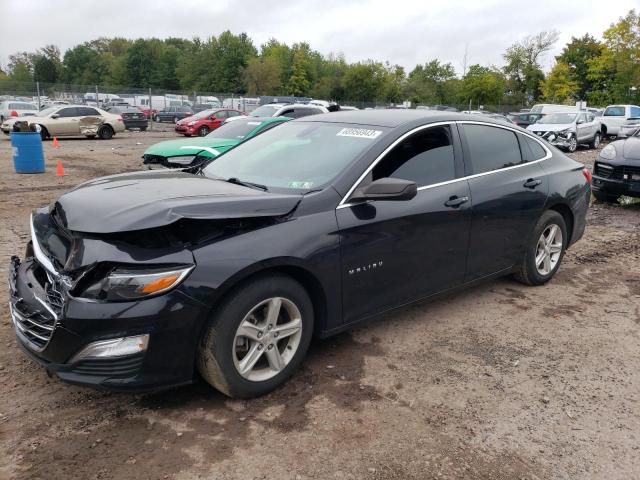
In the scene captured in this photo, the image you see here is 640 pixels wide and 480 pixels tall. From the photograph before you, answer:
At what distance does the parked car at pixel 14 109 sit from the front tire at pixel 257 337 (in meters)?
26.8

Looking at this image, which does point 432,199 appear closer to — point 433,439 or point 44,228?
point 433,439

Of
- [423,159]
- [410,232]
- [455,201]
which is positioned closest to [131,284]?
[410,232]

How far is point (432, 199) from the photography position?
12.6ft

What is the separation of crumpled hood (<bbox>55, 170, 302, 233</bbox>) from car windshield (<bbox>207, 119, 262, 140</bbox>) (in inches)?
283

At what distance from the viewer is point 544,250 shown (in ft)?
16.6

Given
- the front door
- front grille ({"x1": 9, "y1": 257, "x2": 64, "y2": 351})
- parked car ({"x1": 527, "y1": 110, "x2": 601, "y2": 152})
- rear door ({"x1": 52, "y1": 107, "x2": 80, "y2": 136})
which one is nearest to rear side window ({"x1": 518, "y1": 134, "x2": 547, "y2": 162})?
the front door

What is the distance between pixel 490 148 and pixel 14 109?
95.6 feet

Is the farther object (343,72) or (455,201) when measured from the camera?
(343,72)

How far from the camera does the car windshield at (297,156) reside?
11.6 feet

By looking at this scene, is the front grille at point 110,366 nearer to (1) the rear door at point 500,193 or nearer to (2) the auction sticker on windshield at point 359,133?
(2) the auction sticker on windshield at point 359,133

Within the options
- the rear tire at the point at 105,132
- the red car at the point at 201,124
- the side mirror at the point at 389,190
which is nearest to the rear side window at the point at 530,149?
the side mirror at the point at 389,190

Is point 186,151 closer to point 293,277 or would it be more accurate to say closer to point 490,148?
point 490,148

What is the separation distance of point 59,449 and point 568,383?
9.83 feet

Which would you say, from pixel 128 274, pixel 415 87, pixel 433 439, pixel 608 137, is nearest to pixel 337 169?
pixel 128 274
